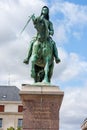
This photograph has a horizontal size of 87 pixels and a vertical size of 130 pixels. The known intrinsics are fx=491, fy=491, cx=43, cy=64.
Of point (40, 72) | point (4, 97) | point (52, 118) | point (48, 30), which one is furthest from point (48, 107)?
point (4, 97)

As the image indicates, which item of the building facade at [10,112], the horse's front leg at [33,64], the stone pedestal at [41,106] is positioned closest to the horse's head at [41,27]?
the horse's front leg at [33,64]

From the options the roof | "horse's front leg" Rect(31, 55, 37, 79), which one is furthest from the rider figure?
the roof

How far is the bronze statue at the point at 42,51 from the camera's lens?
2203 cm

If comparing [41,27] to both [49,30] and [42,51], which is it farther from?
[42,51]

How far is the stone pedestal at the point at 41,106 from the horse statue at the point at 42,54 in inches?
40.9

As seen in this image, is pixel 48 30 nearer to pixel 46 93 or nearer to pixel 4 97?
pixel 46 93

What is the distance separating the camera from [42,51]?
22.1 metres

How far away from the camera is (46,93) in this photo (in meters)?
20.9

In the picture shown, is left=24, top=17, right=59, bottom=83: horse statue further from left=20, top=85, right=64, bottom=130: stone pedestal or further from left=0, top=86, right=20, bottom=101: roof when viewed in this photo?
left=0, top=86, right=20, bottom=101: roof

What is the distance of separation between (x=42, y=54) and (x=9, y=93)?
6498cm

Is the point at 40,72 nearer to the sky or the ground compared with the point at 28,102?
nearer to the sky

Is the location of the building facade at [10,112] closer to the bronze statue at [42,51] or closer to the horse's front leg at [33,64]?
the bronze statue at [42,51]

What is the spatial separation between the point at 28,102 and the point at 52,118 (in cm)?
123

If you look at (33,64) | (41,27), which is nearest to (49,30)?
(41,27)
